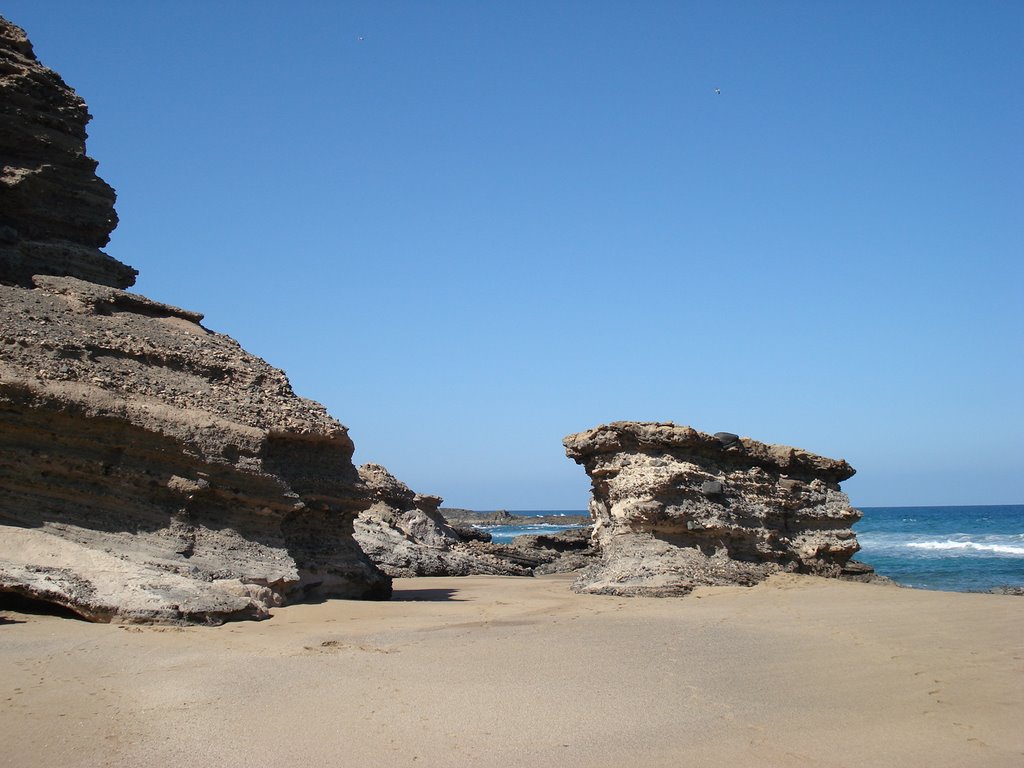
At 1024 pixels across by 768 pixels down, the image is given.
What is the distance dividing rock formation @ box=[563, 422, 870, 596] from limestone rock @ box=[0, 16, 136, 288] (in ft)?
25.2

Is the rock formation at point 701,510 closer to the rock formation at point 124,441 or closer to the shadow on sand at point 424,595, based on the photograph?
the shadow on sand at point 424,595

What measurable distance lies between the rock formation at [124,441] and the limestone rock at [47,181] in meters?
0.02

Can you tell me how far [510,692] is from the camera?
6102 mm

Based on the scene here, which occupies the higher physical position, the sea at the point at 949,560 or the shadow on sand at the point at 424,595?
the sea at the point at 949,560

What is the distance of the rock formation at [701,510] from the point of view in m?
13.1

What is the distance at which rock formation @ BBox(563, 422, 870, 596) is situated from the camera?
1307 centimetres

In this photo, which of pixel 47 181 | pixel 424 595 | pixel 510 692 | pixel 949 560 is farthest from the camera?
pixel 949 560

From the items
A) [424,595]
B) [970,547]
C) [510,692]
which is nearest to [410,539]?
[424,595]

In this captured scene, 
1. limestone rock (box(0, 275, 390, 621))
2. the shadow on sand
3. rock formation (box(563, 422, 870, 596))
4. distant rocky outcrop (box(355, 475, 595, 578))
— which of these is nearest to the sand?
limestone rock (box(0, 275, 390, 621))

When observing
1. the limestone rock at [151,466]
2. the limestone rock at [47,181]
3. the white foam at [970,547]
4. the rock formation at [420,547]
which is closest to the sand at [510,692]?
the limestone rock at [151,466]

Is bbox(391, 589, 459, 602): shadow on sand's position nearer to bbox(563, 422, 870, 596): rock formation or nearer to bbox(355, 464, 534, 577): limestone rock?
bbox(563, 422, 870, 596): rock formation

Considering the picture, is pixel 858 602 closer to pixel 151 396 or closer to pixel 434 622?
pixel 434 622

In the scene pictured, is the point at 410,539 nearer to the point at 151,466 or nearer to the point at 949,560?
the point at 151,466

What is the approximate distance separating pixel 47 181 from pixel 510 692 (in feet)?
32.5
